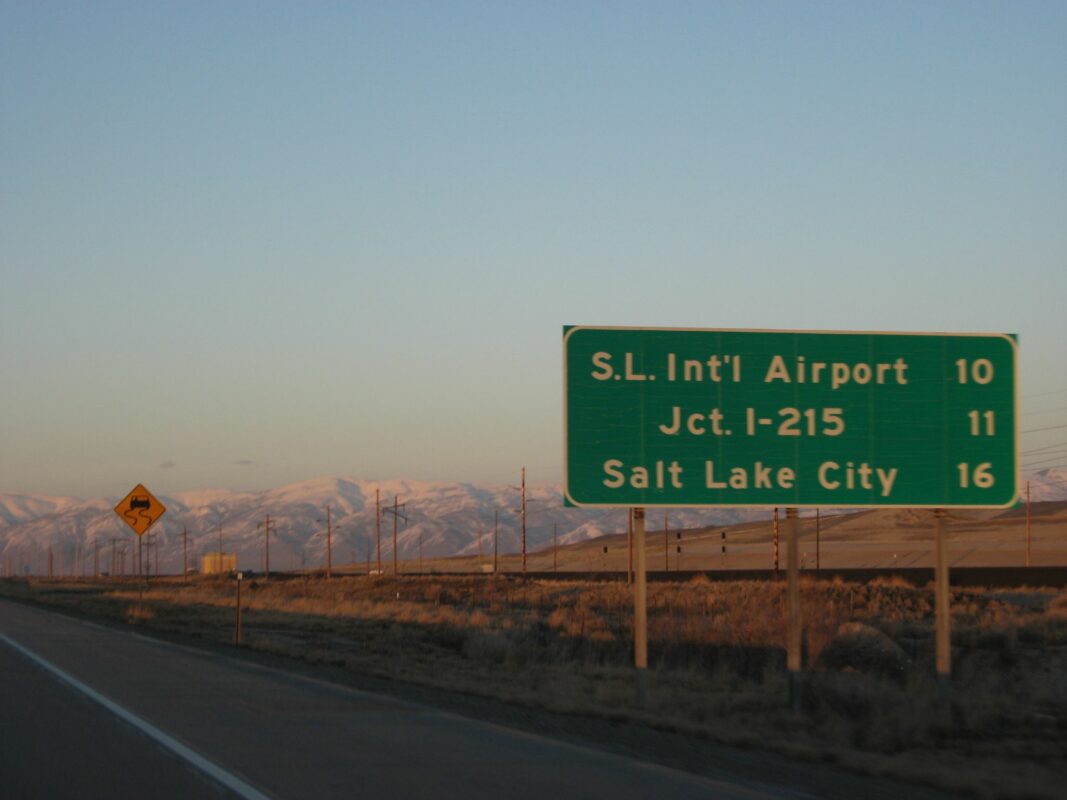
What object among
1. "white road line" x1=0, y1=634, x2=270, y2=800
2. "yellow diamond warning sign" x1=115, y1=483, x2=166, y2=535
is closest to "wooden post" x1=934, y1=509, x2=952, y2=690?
"white road line" x1=0, y1=634, x2=270, y2=800

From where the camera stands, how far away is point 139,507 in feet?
139

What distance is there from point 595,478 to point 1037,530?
444 ft

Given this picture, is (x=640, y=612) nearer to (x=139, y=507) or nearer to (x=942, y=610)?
(x=942, y=610)

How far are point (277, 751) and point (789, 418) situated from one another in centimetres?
→ 874

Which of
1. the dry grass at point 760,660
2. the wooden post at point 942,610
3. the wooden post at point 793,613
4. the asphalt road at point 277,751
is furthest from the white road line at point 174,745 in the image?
the wooden post at point 942,610

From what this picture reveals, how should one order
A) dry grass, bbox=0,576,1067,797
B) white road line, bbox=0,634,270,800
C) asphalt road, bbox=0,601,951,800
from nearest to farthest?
white road line, bbox=0,634,270,800, asphalt road, bbox=0,601,951,800, dry grass, bbox=0,576,1067,797

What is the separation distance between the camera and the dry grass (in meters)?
Result: 14.4

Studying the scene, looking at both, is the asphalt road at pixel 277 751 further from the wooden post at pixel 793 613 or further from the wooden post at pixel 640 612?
the wooden post at pixel 793 613

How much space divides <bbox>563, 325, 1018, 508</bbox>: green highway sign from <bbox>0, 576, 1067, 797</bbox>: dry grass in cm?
301

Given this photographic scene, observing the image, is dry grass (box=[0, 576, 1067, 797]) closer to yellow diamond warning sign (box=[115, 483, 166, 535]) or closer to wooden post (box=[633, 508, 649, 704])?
wooden post (box=[633, 508, 649, 704])

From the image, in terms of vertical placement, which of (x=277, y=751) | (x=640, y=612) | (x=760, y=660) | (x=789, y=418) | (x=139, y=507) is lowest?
(x=760, y=660)

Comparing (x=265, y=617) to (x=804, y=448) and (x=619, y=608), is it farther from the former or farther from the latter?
(x=804, y=448)

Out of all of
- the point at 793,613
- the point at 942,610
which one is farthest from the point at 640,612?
the point at 942,610

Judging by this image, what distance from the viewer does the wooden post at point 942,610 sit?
16989 millimetres
